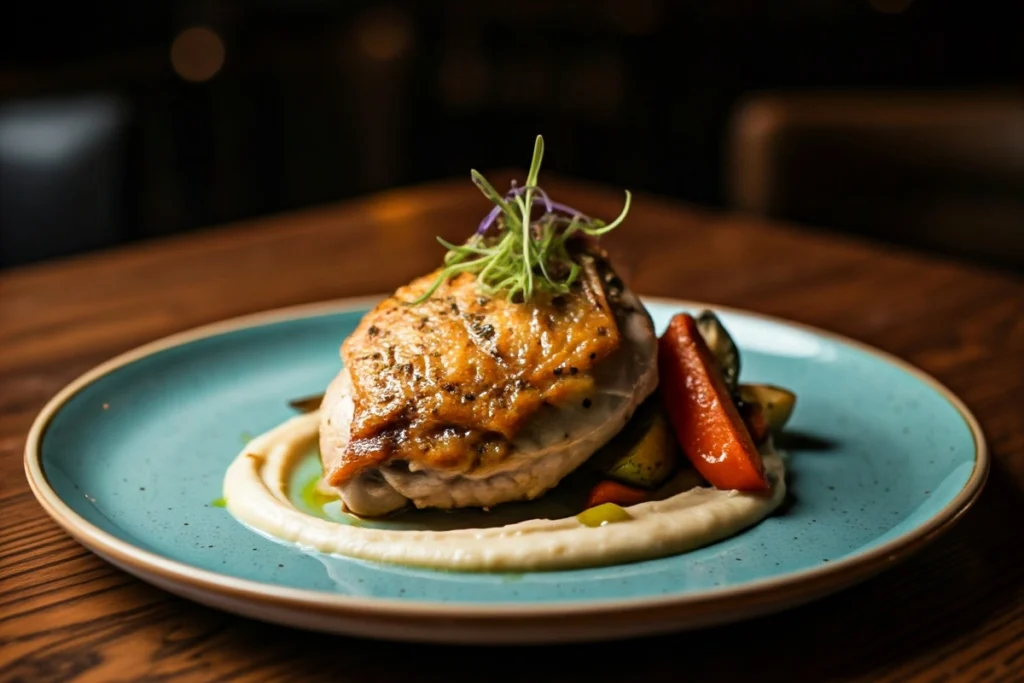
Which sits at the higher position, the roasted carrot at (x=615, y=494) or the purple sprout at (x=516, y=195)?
the purple sprout at (x=516, y=195)

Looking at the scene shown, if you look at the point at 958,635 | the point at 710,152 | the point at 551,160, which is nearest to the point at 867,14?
the point at 710,152

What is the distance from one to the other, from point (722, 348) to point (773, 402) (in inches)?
6.3

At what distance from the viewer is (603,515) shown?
6.10ft

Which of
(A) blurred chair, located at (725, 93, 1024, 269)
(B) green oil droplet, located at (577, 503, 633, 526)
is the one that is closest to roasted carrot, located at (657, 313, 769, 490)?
(B) green oil droplet, located at (577, 503, 633, 526)

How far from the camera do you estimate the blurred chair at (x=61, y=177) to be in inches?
186

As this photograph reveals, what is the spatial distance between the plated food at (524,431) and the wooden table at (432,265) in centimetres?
23

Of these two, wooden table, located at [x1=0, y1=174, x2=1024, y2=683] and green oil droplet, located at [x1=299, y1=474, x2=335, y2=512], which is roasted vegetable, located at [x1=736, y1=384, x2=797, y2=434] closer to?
wooden table, located at [x1=0, y1=174, x2=1024, y2=683]

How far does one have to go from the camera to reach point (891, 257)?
3812 mm

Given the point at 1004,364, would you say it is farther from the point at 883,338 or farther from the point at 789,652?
the point at 789,652

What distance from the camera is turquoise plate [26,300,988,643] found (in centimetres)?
144

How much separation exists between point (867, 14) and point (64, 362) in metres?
6.88

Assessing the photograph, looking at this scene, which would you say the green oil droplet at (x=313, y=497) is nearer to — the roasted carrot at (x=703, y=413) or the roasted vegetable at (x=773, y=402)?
the roasted carrot at (x=703, y=413)

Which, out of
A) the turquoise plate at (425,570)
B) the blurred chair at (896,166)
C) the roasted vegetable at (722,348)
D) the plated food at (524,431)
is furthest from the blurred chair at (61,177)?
the roasted vegetable at (722,348)

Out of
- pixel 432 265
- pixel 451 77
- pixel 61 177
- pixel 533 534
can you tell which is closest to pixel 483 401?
pixel 533 534
